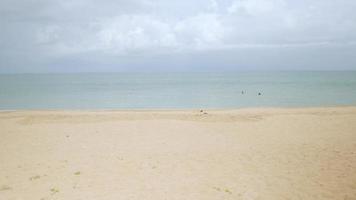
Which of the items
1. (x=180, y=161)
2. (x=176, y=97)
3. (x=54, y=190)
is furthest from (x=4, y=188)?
(x=176, y=97)

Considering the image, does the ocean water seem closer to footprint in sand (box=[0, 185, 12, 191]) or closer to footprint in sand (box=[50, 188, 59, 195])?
footprint in sand (box=[0, 185, 12, 191])

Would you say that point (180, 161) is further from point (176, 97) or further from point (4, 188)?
point (176, 97)

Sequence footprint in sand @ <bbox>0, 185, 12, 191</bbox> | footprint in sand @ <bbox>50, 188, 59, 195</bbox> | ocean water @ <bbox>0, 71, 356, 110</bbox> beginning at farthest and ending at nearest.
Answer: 1. ocean water @ <bbox>0, 71, 356, 110</bbox>
2. footprint in sand @ <bbox>0, 185, 12, 191</bbox>
3. footprint in sand @ <bbox>50, 188, 59, 195</bbox>

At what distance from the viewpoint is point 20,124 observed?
691 inches

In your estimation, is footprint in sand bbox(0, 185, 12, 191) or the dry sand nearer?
the dry sand

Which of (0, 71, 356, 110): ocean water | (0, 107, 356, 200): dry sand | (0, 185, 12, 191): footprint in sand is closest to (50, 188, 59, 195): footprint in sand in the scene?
(0, 107, 356, 200): dry sand

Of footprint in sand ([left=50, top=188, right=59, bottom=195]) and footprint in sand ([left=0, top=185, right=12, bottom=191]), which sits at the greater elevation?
footprint in sand ([left=0, top=185, right=12, bottom=191])

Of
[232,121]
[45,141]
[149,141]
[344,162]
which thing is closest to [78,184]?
[149,141]

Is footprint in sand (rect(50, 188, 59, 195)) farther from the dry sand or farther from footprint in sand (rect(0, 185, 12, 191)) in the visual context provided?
footprint in sand (rect(0, 185, 12, 191))

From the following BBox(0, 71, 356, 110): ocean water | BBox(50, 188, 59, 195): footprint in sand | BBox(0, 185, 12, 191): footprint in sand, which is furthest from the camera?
BBox(0, 71, 356, 110): ocean water

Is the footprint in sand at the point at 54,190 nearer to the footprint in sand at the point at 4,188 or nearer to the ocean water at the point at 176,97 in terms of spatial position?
the footprint in sand at the point at 4,188

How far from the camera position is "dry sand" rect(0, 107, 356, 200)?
7320mm

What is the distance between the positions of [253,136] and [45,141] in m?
8.41

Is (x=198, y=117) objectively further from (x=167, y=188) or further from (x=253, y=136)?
(x=167, y=188)
